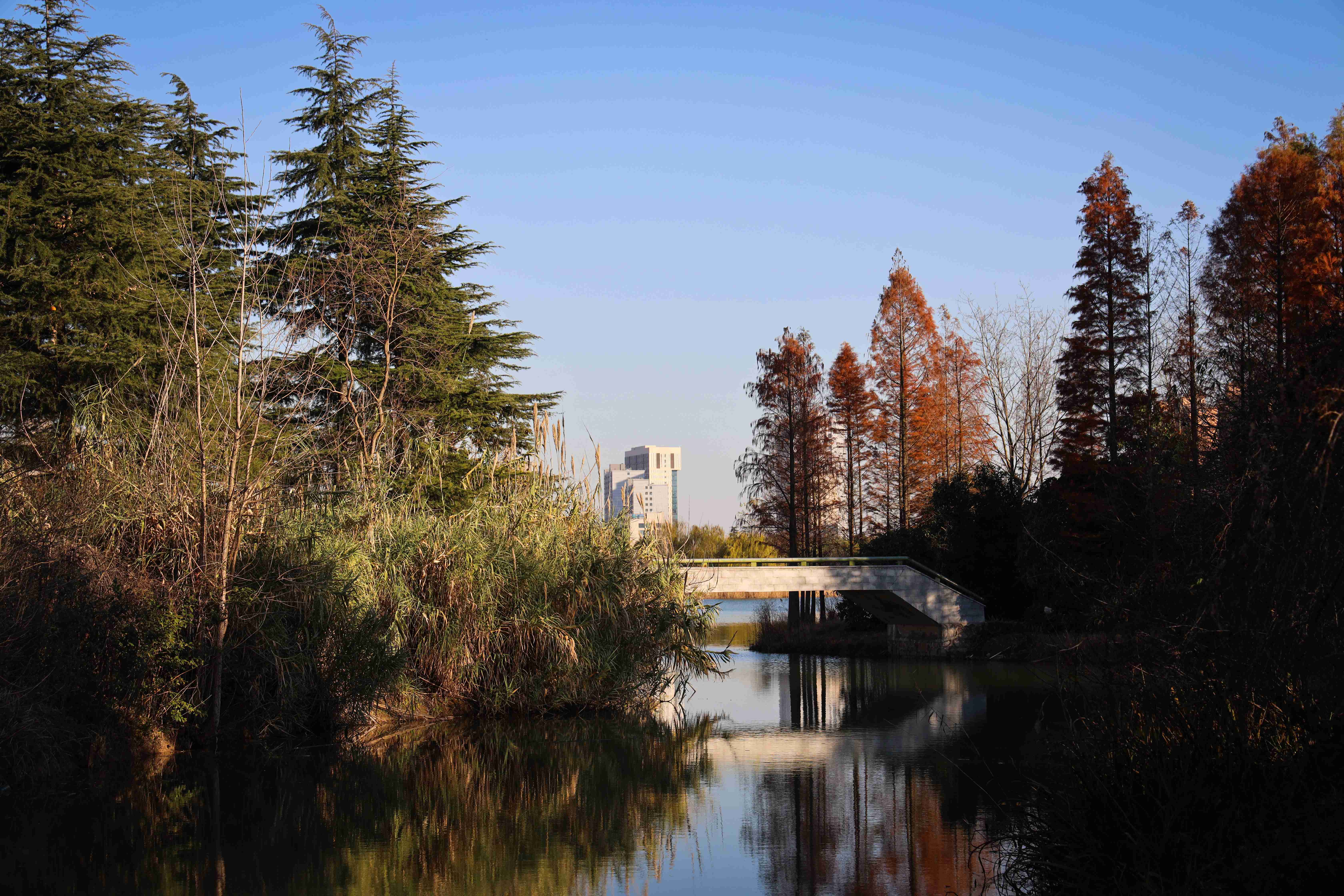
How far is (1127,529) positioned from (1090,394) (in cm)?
2119

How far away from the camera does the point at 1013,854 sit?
6.42m

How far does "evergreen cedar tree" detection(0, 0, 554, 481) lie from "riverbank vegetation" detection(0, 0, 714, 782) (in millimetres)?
85

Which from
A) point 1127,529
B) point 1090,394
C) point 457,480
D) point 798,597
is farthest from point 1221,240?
point 1127,529

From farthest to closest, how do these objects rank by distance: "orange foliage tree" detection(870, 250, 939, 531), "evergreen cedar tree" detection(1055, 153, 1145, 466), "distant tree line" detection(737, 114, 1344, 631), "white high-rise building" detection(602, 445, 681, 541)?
"orange foliage tree" detection(870, 250, 939, 531) → "evergreen cedar tree" detection(1055, 153, 1145, 466) → "white high-rise building" detection(602, 445, 681, 541) → "distant tree line" detection(737, 114, 1344, 631)

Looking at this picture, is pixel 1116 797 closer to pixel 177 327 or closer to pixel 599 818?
pixel 599 818

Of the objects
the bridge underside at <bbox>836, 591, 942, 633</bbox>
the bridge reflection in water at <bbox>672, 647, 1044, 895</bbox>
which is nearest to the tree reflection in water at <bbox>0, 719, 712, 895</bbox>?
the bridge reflection in water at <bbox>672, 647, 1044, 895</bbox>

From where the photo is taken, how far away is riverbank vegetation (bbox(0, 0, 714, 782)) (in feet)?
37.0

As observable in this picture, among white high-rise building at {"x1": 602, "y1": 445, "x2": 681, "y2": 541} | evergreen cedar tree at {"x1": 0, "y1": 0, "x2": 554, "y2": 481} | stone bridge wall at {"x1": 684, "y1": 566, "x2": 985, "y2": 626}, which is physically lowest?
stone bridge wall at {"x1": 684, "y1": 566, "x2": 985, "y2": 626}

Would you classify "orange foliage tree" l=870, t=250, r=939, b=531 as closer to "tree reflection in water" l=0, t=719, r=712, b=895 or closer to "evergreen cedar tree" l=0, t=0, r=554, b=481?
"evergreen cedar tree" l=0, t=0, r=554, b=481

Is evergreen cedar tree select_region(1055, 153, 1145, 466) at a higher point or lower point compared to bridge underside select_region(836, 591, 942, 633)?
higher

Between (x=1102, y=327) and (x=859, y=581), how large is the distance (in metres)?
8.70

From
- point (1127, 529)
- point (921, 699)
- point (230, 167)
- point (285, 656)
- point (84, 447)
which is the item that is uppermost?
point (230, 167)

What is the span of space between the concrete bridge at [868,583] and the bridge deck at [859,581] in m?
0.02

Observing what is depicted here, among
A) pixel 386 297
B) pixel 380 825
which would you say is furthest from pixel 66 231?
pixel 380 825
